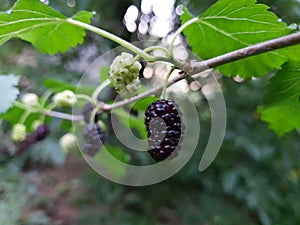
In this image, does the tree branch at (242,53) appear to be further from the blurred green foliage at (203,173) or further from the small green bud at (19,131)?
the blurred green foliage at (203,173)

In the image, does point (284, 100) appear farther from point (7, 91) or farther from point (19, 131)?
point (19, 131)

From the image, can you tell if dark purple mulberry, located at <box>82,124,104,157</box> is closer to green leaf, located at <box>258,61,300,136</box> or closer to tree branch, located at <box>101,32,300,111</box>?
tree branch, located at <box>101,32,300,111</box>

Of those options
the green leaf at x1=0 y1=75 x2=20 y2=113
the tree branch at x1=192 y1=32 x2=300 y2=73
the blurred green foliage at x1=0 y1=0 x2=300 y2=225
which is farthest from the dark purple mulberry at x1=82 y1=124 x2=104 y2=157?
the blurred green foliage at x1=0 y1=0 x2=300 y2=225

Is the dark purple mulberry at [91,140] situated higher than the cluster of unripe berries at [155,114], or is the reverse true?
the cluster of unripe berries at [155,114]

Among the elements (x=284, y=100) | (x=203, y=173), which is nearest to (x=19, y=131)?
(x=284, y=100)

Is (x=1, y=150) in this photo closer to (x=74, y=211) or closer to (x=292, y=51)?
(x=74, y=211)

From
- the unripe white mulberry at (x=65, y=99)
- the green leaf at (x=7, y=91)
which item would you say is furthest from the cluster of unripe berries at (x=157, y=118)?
the unripe white mulberry at (x=65, y=99)
